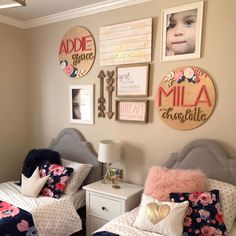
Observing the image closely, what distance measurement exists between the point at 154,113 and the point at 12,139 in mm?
2025

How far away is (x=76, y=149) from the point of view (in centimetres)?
298

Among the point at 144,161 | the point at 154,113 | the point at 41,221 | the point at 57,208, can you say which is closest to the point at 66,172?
the point at 57,208

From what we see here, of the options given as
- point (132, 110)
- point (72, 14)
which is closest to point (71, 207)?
point (132, 110)

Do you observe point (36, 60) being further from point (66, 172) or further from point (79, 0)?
point (66, 172)

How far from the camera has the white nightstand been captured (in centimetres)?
229

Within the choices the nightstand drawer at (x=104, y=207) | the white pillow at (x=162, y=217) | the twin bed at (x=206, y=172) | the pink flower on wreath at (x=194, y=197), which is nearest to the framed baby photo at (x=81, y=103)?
the nightstand drawer at (x=104, y=207)

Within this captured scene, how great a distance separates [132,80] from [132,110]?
310mm

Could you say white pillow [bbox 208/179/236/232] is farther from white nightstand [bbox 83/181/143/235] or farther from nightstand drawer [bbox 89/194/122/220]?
nightstand drawer [bbox 89/194/122/220]

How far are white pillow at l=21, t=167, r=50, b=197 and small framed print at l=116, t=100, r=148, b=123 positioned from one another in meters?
1.00

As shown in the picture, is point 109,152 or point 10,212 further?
point 109,152

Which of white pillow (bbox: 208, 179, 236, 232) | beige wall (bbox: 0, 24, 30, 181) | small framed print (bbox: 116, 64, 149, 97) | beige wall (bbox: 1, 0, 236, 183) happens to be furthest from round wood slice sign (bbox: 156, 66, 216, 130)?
beige wall (bbox: 0, 24, 30, 181)

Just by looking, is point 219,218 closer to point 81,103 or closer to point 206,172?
point 206,172

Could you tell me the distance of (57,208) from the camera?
230 centimetres

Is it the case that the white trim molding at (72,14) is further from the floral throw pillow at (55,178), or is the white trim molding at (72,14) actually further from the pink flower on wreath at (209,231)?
the pink flower on wreath at (209,231)
